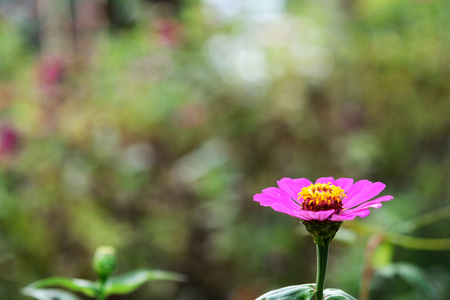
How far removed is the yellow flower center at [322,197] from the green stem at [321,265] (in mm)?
32

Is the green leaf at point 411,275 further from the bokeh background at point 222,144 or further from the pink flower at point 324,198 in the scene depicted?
the bokeh background at point 222,144

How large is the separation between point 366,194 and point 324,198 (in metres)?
0.03

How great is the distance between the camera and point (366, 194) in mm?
427

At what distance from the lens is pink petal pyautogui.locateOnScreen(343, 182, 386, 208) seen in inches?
16.3

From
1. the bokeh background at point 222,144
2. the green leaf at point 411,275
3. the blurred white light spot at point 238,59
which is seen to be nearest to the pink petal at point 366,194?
the green leaf at point 411,275

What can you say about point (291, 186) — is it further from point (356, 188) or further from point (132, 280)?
point (132, 280)

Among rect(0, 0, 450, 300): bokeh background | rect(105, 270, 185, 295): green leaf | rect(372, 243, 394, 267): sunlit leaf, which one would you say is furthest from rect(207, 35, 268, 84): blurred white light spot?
rect(105, 270, 185, 295): green leaf

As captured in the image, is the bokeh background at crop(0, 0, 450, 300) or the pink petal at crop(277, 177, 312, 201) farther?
the bokeh background at crop(0, 0, 450, 300)

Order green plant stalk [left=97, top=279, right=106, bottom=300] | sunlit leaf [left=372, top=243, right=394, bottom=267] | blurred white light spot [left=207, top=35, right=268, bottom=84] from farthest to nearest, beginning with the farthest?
blurred white light spot [left=207, top=35, right=268, bottom=84] → sunlit leaf [left=372, top=243, right=394, bottom=267] → green plant stalk [left=97, top=279, right=106, bottom=300]

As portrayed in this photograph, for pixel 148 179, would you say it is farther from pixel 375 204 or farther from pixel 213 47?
pixel 375 204

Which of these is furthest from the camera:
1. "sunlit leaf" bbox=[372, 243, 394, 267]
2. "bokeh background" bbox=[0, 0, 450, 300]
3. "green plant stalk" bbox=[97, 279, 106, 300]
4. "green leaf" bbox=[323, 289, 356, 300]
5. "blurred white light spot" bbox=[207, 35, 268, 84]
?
"blurred white light spot" bbox=[207, 35, 268, 84]

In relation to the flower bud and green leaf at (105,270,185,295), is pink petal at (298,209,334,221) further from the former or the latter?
green leaf at (105,270,185,295)

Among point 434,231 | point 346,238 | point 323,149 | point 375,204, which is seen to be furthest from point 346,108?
point 375,204

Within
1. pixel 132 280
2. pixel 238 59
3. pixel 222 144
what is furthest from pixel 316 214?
pixel 238 59
